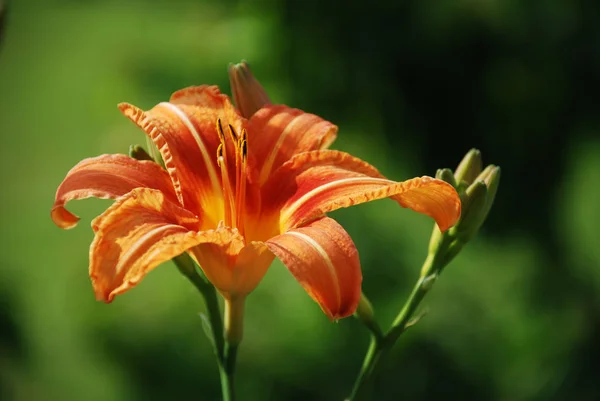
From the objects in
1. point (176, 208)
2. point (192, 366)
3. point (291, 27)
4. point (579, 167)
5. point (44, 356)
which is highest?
point (176, 208)

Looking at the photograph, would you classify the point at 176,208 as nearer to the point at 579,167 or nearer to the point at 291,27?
the point at 291,27

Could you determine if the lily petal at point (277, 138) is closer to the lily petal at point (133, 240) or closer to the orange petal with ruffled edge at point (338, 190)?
the orange petal with ruffled edge at point (338, 190)

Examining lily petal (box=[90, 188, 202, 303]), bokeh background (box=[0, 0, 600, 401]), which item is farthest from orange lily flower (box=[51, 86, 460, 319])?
bokeh background (box=[0, 0, 600, 401])

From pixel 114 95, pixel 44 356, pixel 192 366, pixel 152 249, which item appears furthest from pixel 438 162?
pixel 152 249

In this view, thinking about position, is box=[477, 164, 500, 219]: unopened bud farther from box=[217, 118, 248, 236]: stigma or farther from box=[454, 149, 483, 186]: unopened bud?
box=[217, 118, 248, 236]: stigma

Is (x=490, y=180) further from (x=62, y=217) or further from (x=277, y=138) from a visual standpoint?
(x=62, y=217)

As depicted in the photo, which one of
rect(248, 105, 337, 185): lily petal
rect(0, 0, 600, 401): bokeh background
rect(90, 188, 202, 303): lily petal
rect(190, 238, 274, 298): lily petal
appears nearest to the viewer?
rect(90, 188, 202, 303): lily petal
